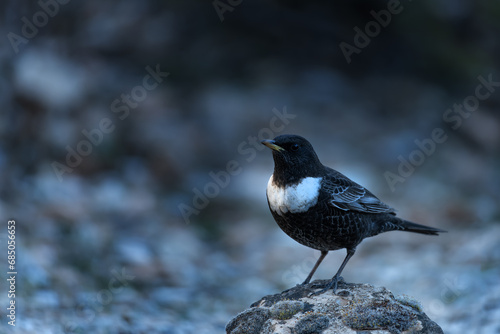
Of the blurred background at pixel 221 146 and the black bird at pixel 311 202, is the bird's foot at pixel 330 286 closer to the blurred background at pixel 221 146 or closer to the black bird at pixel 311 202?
the black bird at pixel 311 202

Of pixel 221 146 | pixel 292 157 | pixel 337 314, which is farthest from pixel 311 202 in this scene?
pixel 221 146

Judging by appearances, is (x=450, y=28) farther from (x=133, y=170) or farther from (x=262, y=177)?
(x=133, y=170)

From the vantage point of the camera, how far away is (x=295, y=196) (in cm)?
568

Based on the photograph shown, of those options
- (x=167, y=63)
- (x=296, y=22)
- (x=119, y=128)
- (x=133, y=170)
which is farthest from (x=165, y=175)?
(x=296, y=22)

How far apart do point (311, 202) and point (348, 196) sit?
0.52 metres

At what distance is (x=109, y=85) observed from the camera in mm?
14070

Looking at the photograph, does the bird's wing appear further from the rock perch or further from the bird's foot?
the rock perch

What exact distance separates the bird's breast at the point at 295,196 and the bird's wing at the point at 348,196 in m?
0.16

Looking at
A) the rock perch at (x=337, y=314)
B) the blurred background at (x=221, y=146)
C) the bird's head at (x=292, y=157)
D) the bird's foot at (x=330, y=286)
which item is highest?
the blurred background at (x=221, y=146)

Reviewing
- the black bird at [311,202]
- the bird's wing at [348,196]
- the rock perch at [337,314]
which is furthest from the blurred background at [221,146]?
the black bird at [311,202]

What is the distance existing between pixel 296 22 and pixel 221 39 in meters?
1.90

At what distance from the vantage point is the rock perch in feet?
17.3

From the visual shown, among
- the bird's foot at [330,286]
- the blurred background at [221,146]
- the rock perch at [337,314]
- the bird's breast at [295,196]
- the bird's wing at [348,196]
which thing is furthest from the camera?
the blurred background at [221,146]

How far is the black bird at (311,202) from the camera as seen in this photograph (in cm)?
568
